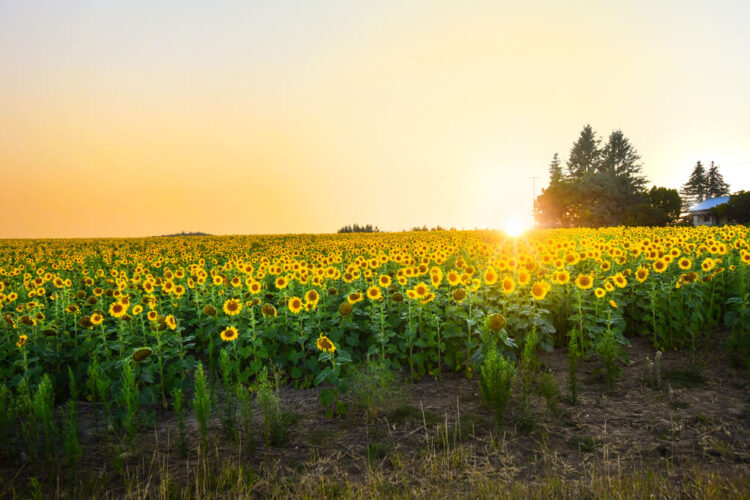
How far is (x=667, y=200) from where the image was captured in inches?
2381

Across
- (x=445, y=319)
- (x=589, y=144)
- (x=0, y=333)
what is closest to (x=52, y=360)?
(x=0, y=333)

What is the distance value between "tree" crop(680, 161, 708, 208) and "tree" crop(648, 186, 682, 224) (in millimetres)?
46546

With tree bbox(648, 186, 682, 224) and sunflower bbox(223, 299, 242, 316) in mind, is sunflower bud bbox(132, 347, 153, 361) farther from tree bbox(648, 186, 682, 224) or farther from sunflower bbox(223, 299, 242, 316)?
tree bbox(648, 186, 682, 224)

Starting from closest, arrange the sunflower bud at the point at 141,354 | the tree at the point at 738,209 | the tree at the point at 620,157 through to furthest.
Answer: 1. the sunflower bud at the point at 141,354
2. the tree at the point at 738,209
3. the tree at the point at 620,157

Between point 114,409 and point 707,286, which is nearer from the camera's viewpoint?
point 114,409

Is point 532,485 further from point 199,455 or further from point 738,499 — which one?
point 199,455

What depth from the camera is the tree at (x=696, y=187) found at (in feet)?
324

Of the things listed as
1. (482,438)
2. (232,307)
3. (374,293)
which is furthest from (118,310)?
(482,438)

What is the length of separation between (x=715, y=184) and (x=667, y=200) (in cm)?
5110

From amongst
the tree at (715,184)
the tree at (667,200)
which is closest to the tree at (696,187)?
the tree at (715,184)

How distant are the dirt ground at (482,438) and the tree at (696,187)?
112 metres

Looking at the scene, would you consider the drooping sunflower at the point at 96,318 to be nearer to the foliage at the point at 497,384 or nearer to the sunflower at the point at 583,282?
the foliage at the point at 497,384

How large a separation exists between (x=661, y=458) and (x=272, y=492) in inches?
129

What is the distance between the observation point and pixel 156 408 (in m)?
5.72
